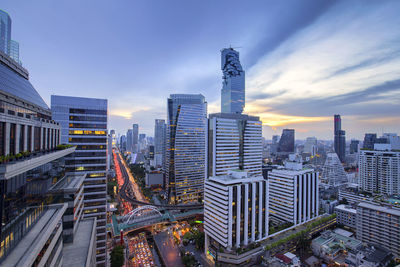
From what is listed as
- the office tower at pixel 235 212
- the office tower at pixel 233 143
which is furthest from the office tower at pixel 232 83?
the office tower at pixel 235 212

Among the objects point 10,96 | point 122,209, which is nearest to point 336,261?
point 10,96

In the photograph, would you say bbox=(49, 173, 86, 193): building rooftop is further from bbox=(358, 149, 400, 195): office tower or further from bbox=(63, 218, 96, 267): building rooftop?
bbox=(358, 149, 400, 195): office tower

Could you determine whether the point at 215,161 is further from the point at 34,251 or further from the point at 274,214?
the point at 34,251

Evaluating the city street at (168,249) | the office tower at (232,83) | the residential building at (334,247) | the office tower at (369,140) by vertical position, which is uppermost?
the office tower at (232,83)

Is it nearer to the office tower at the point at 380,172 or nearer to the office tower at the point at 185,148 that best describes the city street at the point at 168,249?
the office tower at the point at 185,148

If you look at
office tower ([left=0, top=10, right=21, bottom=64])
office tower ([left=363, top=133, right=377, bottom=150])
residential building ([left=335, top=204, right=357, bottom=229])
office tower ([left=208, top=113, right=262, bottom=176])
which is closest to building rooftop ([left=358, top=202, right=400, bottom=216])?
residential building ([left=335, top=204, right=357, bottom=229])

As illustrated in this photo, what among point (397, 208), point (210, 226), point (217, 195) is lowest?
point (210, 226)

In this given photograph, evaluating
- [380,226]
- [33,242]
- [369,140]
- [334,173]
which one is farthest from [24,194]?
[369,140]
